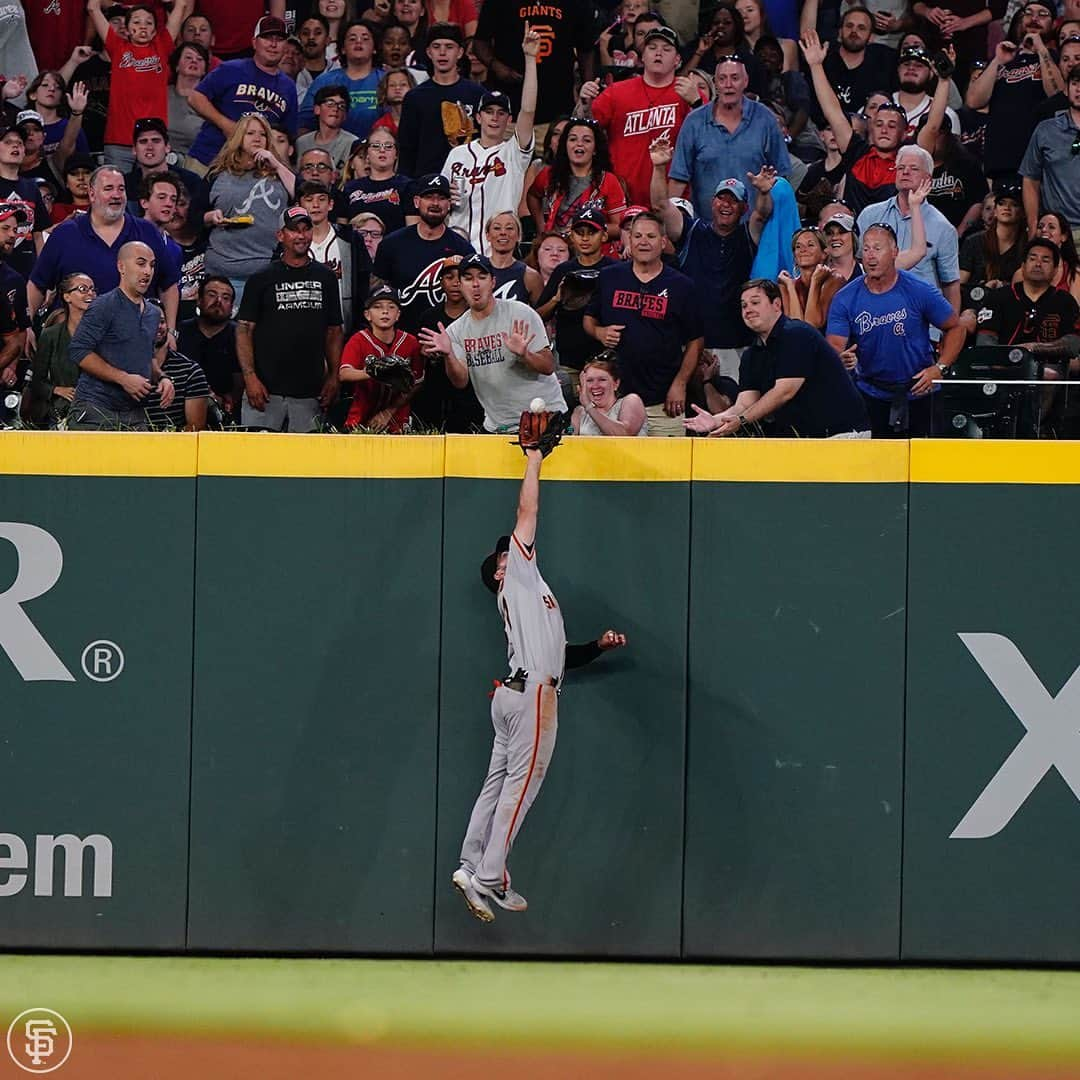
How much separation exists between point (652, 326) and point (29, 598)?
4109 millimetres

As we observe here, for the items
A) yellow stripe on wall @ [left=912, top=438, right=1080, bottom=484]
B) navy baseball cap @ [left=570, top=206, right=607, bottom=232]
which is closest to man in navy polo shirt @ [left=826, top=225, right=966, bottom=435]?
yellow stripe on wall @ [left=912, top=438, right=1080, bottom=484]

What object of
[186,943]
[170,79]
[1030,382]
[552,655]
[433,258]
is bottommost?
[186,943]

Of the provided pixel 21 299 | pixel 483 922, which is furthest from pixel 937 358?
pixel 21 299

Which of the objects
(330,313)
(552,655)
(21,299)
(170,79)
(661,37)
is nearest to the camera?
(552,655)

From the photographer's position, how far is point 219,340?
12.5 metres

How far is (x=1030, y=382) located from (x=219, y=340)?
218 inches

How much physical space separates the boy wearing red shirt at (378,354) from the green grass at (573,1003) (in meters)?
3.20

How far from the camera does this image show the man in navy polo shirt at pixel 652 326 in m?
11.3

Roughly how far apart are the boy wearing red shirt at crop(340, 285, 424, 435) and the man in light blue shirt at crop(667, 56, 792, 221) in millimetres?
3509

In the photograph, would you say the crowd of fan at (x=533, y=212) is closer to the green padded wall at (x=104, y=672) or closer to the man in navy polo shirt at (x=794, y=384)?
the man in navy polo shirt at (x=794, y=384)

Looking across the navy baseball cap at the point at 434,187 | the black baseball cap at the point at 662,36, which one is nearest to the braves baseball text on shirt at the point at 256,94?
the navy baseball cap at the point at 434,187

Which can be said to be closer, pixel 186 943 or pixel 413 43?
pixel 186 943

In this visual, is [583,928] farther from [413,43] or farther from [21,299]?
[413,43]

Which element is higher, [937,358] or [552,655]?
[937,358]
